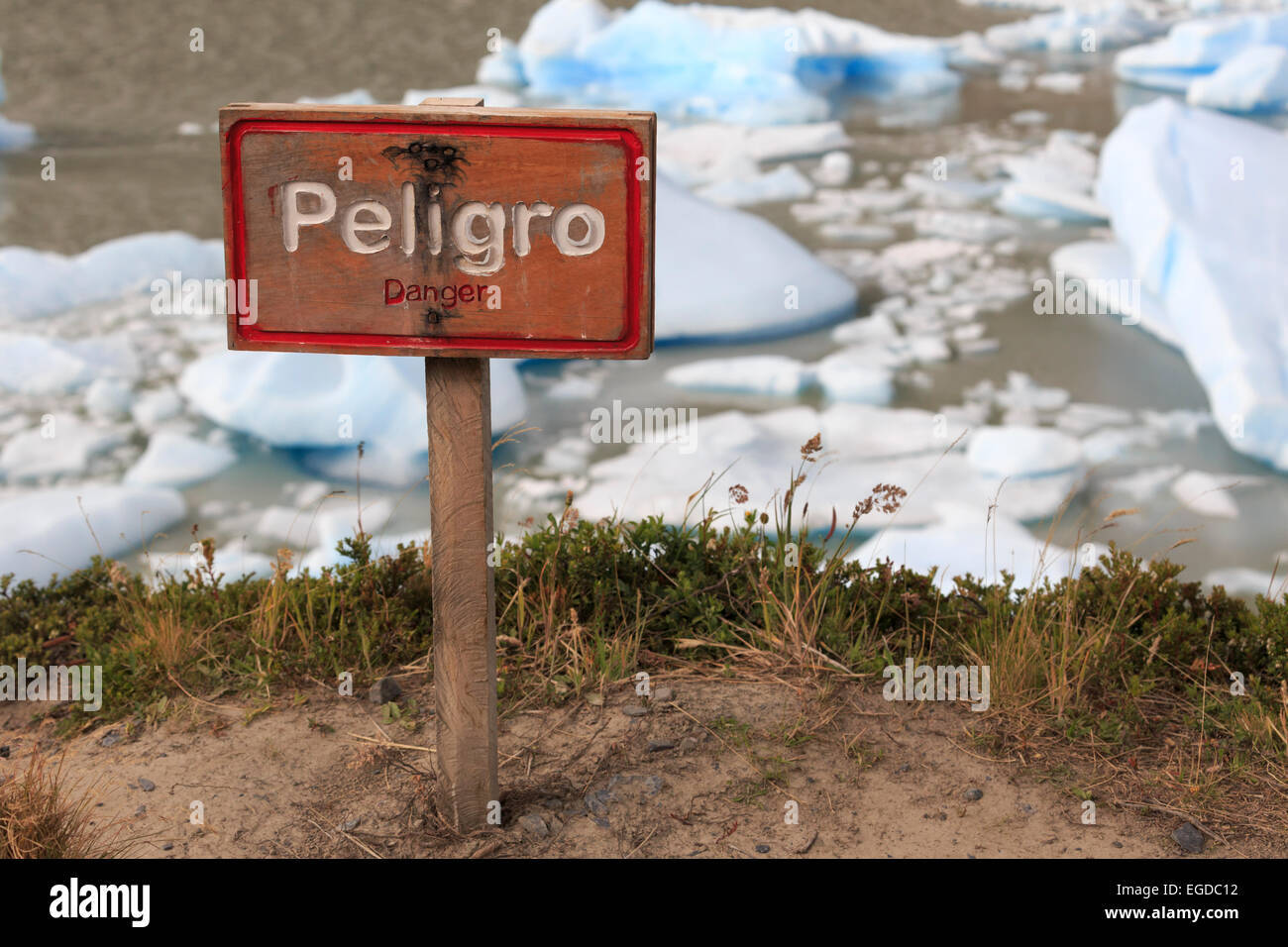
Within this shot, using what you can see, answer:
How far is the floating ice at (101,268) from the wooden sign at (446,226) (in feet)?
→ 31.0

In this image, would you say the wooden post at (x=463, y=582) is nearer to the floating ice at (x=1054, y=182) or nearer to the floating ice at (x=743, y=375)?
the floating ice at (x=743, y=375)

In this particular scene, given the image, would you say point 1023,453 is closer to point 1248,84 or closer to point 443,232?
point 443,232

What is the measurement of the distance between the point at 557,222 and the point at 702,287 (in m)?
8.29

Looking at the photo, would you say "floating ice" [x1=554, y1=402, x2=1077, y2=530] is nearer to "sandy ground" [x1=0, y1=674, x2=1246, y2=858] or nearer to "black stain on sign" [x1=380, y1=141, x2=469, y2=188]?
"sandy ground" [x1=0, y1=674, x2=1246, y2=858]

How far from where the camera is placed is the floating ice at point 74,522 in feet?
23.0

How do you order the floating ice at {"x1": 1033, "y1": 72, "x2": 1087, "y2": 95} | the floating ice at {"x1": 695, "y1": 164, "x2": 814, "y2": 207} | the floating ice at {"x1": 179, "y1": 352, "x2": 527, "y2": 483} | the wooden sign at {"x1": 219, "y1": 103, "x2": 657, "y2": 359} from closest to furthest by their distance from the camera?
the wooden sign at {"x1": 219, "y1": 103, "x2": 657, "y2": 359} < the floating ice at {"x1": 179, "y1": 352, "x2": 527, "y2": 483} < the floating ice at {"x1": 695, "y1": 164, "x2": 814, "y2": 207} < the floating ice at {"x1": 1033, "y1": 72, "x2": 1087, "y2": 95}

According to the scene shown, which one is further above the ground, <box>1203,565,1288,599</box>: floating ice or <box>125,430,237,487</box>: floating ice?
<box>125,430,237,487</box>: floating ice

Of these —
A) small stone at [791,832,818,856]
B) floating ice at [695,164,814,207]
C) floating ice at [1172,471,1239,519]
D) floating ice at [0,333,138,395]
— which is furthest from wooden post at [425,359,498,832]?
floating ice at [695,164,814,207]

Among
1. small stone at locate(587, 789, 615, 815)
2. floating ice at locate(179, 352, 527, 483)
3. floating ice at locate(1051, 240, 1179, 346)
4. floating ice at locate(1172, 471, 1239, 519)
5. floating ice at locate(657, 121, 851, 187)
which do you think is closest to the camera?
small stone at locate(587, 789, 615, 815)

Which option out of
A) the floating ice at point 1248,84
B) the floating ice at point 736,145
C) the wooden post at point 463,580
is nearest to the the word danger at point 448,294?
the wooden post at point 463,580

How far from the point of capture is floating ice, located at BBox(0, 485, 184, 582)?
7.02 m

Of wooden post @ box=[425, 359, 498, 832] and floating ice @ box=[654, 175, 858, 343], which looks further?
floating ice @ box=[654, 175, 858, 343]

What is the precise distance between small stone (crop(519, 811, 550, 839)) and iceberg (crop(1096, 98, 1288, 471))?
744cm

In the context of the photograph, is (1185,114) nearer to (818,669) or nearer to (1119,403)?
(1119,403)
